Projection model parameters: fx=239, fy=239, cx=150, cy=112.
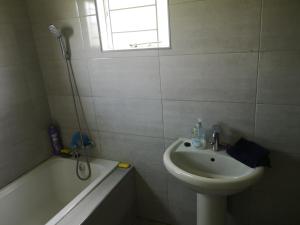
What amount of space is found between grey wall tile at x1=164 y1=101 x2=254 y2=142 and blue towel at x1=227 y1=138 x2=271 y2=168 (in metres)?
0.08

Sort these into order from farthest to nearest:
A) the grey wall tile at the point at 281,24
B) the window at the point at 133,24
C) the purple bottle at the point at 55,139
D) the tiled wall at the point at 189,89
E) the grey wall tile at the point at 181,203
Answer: the purple bottle at the point at 55,139
the grey wall tile at the point at 181,203
the window at the point at 133,24
the tiled wall at the point at 189,89
the grey wall tile at the point at 281,24

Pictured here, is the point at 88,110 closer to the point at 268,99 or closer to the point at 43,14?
the point at 43,14

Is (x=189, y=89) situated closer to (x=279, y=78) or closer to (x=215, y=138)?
(x=215, y=138)

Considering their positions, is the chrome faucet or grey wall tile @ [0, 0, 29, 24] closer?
the chrome faucet

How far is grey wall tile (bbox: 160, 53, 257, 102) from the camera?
55.8 inches

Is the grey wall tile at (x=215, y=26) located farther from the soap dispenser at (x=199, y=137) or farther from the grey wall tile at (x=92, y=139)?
the grey wall tile at (x=92, y=139)

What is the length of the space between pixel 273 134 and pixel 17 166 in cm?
188

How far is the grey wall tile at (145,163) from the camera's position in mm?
1871

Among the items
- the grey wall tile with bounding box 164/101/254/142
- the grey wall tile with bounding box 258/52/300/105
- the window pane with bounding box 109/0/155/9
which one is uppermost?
the window pane with bounding box 109/0/155/9

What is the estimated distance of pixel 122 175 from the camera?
1.85m

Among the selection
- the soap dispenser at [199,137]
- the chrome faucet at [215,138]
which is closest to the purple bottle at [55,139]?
the soap dispenser at [199,137]

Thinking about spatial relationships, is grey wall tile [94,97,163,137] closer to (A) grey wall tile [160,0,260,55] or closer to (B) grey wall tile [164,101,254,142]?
(B) grey wall tile [164,101,254,142]

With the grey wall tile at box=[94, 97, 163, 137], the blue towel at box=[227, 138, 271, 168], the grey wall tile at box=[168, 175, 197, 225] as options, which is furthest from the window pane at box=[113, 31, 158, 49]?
the grey wall tile at box=[168, 175, 197, 225]

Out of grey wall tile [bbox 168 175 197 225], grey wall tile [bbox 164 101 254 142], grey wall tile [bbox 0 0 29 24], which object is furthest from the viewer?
grey wall tile [bbox 168 175 197 225]
